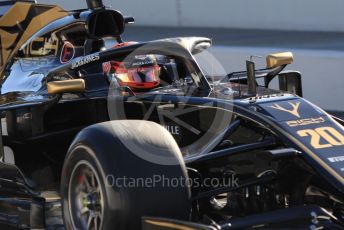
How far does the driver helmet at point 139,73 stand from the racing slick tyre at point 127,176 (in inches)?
41.8

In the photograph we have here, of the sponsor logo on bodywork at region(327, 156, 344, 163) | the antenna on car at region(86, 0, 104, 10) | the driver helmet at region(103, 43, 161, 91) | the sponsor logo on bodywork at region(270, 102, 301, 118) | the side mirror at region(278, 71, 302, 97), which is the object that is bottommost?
the sponsor logo on bodywork at region(327, 156, 344, 163)

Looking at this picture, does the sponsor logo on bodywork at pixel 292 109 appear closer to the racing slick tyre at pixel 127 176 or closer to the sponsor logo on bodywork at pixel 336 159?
the sponsor logo on bodywork at pixel 336 159

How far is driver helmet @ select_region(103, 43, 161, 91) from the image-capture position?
5488 millimetres

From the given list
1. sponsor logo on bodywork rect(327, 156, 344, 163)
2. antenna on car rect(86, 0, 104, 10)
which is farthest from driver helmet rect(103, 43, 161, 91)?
sponsor logo on bodywork rect(327, 156, 344, 163)

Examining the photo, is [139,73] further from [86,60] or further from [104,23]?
[104,23]

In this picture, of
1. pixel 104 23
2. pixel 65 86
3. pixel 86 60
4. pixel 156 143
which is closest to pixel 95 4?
pixel 104 23

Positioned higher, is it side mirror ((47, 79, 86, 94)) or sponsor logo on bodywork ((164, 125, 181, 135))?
side mirror ((47, 79, 86, 94))

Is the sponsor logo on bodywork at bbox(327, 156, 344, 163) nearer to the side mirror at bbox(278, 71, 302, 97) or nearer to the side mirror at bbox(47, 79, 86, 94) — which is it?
the side mirror at bbox(278, 71, 302, 97)

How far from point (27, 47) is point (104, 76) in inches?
48.1

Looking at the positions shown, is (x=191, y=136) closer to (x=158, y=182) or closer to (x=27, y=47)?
(x=158, y=182)

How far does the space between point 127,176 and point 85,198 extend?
0.46m

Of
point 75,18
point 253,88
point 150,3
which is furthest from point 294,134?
point 150,3

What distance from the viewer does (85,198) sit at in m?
4.51

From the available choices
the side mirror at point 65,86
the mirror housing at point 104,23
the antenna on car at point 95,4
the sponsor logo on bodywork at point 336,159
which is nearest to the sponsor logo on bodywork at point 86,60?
A: the side mirror at point 65,86
